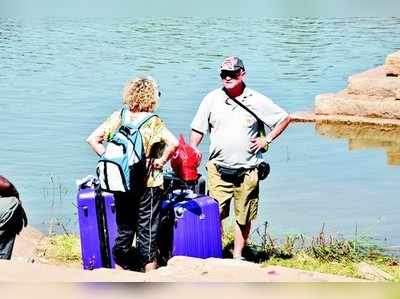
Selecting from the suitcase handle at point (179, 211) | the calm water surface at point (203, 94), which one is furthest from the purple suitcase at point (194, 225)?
the calm water surface at point (203, 94)

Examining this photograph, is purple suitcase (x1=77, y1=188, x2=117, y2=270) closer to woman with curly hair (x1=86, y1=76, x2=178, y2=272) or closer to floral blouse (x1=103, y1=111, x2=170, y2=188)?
woman with curly hair (x1=86, y1=76, x2=178, y2=272)

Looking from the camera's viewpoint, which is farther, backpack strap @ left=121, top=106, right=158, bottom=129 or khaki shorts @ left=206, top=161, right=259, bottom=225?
khaki shorts @ left=206, top=161, right=259, bottom=225

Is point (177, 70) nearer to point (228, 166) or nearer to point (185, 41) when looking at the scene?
point (185, 41)

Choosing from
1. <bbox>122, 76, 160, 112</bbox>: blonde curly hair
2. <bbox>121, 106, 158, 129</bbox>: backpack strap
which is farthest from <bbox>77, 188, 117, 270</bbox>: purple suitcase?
<bbox>122, 76, 160, 112</bbox>: blonde curly hair

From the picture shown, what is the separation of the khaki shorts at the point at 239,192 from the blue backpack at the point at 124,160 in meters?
0.94

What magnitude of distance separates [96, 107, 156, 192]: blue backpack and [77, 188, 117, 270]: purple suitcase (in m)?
0.38

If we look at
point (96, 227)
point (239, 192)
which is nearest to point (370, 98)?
point (239, 192)

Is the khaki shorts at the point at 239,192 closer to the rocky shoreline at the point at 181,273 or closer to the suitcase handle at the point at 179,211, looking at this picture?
the suitcase handle at the point at 179,211

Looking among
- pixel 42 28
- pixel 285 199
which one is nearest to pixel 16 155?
pixel 285 199

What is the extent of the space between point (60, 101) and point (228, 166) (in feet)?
38.8

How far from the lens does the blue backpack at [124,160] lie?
18.9 feet

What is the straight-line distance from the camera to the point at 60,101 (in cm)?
1808

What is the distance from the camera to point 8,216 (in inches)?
252

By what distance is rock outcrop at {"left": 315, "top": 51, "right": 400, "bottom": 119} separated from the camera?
15.6 m
